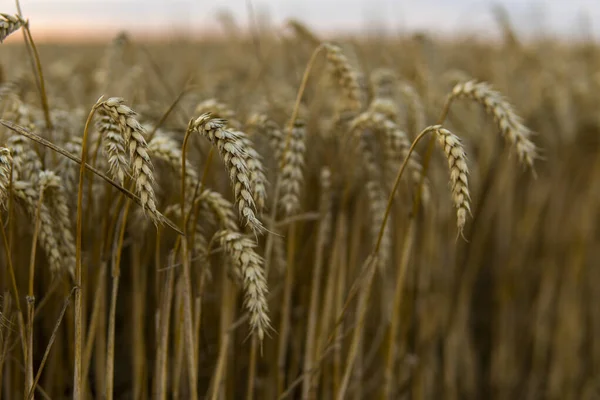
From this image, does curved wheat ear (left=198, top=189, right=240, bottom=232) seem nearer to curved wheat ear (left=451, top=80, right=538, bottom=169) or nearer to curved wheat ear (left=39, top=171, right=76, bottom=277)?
curved wheat ear (left=39, top=171, right=76, bottom=277)

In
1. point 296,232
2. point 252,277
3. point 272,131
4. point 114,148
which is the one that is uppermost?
point 272,131

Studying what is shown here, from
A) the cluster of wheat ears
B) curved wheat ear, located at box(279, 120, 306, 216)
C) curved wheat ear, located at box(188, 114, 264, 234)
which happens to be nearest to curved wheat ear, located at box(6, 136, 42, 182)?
the cluster of wheat ears

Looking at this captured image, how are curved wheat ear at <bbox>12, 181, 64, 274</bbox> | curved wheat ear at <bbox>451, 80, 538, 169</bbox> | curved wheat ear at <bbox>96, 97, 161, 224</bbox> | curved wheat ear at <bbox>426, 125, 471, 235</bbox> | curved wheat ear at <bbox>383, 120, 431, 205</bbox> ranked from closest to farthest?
curved wheat ear at <bbox>96, 97, 161, 224</bbox> < curved wheat ear at <bbox>426, 125, 471, 235</bbox> < curved wheat ear at <bbox>12, 181, 64, 274</bbox> < curved wheat ear at <bbox>451, 80, 538, 169</bbox> < curved wheat ear at <bbox>383, 120, 431, 205</bbox>

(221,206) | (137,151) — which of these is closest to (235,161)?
(137,151)

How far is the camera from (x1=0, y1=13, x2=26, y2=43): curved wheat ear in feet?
3.86

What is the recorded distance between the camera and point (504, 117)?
138 centimetres

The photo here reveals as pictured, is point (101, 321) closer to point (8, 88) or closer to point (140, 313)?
point (140, 313)

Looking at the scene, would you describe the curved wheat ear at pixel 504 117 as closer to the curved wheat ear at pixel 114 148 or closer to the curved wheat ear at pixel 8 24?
the curved wheat ear at pixel 114 148

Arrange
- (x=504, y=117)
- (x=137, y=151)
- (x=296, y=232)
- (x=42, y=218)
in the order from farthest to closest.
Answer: (x=296, y=232)
(x=504, y=117)
(x=42, y=218)
(x=137, y=151)

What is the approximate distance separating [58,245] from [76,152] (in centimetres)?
21

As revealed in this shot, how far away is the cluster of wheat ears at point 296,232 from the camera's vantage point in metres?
1.26

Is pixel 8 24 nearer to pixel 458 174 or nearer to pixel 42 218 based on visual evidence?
pixel 42 218

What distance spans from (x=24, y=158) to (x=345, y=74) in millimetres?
770

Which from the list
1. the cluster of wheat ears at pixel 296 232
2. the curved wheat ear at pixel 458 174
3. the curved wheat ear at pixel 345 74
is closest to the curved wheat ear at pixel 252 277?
the cluster of wheat ears at pixel 296 232
